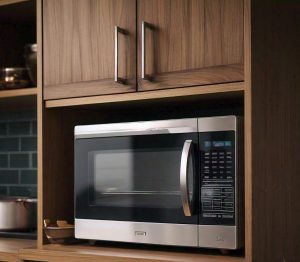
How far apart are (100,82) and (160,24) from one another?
33cm

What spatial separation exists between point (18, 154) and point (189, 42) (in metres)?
1.45

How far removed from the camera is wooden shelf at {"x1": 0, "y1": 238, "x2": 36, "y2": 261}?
2.55 metres

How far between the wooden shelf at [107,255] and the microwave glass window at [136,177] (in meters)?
0.17

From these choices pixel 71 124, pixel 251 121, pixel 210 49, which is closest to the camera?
pixel 251 121

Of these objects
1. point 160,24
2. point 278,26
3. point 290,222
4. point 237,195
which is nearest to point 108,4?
point 160,24

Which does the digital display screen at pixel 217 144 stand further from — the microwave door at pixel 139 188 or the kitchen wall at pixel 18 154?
the kitchen wall at pixel 18 154

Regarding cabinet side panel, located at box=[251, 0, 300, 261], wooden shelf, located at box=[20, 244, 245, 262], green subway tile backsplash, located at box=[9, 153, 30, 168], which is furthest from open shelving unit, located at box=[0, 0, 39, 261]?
cabinet side panel, located at box=[251, 0, 300, 261]

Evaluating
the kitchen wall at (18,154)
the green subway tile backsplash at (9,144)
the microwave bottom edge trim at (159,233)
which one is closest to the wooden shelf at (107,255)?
the microwave bottom edge trim at (159,233)

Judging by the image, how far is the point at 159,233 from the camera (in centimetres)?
232

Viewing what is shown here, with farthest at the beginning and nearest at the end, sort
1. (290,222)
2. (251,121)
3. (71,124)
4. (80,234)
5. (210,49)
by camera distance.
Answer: (71,124), (80,234), (290,222), (210,49), (251,121)

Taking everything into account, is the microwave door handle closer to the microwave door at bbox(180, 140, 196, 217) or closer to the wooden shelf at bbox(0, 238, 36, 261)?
the microwave door at bbox(180, 140, 196, 217)

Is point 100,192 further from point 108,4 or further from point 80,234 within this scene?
point 108,4

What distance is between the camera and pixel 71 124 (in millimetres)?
2760

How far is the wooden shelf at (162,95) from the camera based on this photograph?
7.18 ft
